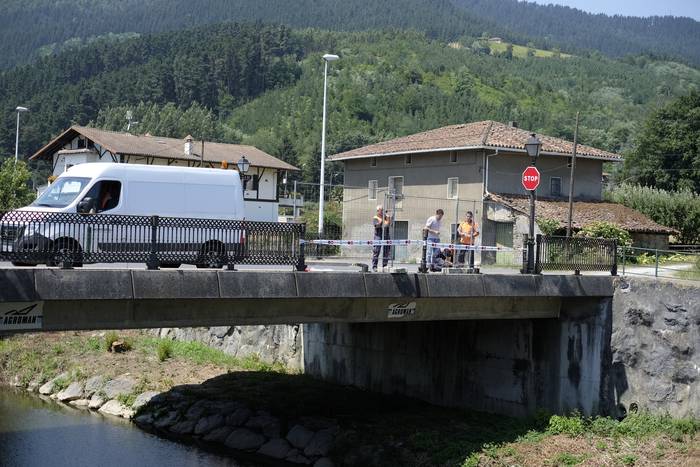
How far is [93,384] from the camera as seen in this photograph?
29312mm

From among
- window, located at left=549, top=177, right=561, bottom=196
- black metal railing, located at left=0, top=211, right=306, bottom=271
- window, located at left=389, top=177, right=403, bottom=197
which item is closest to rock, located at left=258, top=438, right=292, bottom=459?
Result: black metal railing, located at left=0, top=211, right=306, bottom=271

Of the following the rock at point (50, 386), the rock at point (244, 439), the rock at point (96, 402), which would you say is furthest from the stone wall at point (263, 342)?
the rock at point (244, 439)

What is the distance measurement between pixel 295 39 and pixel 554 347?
16793 centimetres

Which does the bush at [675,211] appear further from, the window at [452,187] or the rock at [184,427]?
the rock at [184,427]

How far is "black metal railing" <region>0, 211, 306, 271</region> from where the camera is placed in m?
14.6

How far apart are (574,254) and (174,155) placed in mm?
38373

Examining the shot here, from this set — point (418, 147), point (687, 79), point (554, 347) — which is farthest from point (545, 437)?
point (687, 79)

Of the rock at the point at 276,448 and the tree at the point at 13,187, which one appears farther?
the tree at the point at 13,187

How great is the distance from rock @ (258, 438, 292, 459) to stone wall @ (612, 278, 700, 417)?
8439 mm

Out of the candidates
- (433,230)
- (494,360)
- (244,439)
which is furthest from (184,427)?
(433,230)

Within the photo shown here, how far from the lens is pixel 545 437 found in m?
20.3

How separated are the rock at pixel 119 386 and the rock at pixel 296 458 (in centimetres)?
815

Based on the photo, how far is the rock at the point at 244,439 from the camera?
2302 cm

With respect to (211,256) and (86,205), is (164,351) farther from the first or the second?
(211,256)
